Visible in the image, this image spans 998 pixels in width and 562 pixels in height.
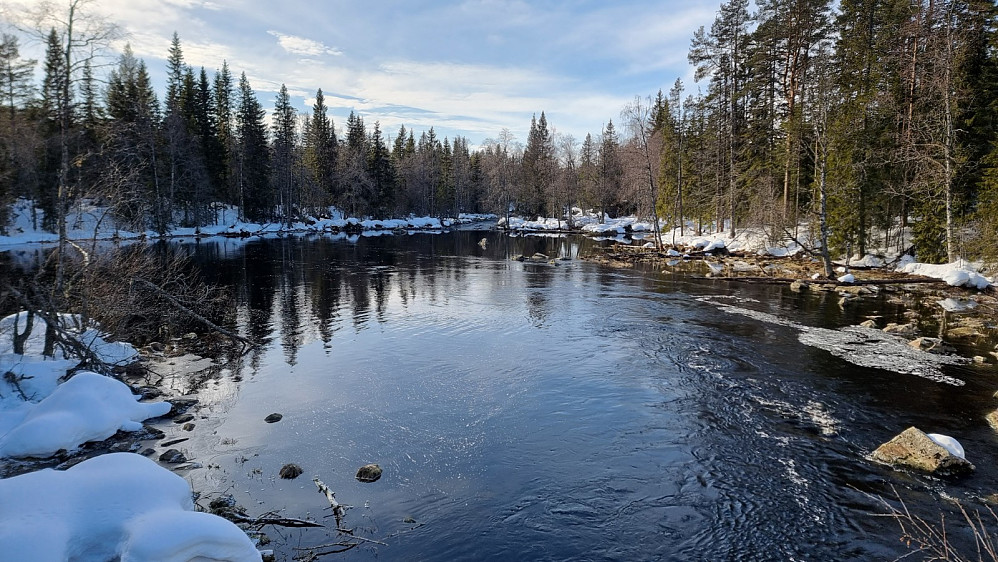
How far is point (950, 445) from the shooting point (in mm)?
9047

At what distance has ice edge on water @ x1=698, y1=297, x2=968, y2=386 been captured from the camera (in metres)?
13.9

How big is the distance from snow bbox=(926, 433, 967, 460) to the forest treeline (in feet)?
59.8

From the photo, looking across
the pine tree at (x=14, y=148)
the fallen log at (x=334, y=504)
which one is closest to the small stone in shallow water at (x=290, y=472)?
the fallen log at (x=334, y=504)

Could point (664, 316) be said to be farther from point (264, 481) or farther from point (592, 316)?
point (264, 481)

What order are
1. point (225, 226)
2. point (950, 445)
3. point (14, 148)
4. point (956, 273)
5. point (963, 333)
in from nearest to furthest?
point (950, 445) < point (963, 333) < point (956, 273) < point (14, 148) < point (225, 226)

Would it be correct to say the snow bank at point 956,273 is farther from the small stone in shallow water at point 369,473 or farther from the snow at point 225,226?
the snow at point 225,226

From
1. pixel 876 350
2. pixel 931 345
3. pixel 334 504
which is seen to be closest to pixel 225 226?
pixel 334 504

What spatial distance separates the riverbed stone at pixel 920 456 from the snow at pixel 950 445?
9 cm

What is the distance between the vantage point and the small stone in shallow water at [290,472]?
28.9ft

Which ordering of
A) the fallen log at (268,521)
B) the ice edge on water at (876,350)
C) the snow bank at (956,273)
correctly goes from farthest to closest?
the snow bank at (956,273) → the ice edge on water at (876,350) → the fallen log at (268,521)

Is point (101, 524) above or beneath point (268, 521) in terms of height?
above

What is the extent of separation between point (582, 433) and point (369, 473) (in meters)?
4.27

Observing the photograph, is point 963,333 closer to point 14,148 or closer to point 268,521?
point 268,521

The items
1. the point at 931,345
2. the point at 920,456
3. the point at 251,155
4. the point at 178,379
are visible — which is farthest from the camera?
the point at 251,155
